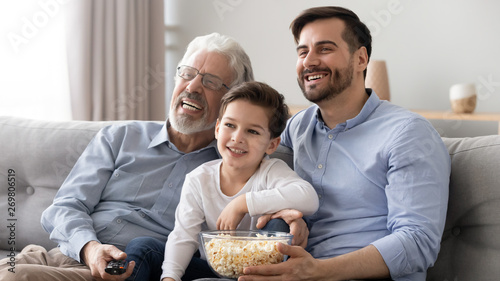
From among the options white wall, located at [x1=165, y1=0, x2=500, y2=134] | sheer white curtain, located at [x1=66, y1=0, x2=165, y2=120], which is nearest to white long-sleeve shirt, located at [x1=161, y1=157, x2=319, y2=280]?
white wall, located at [x1=165, y1=0, x2=500, y2=134]

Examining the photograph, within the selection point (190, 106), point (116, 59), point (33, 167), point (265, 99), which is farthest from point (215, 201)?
point (116, 59)

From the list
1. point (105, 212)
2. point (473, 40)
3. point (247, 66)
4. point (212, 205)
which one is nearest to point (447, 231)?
point (212, 205)

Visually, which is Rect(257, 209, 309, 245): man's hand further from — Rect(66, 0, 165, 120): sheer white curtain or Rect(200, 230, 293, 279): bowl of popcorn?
Rect(66, 0, 165, 120): sheer white curtain

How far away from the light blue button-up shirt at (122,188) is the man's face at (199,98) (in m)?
0.08

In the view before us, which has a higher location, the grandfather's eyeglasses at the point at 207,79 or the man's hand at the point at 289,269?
the grandfather's eyeglasses at the point at 207,79

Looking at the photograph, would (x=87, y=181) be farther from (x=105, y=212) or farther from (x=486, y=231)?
(x=486, y=231)

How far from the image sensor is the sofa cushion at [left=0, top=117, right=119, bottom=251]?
2.06 metres

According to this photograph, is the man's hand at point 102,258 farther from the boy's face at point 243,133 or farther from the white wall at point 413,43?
the white wall at point 413,43

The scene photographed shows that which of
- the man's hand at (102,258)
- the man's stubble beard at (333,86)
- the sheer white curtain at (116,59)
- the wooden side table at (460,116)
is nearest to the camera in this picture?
the man's hand at (102,258)

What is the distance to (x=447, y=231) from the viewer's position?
5.41 feet

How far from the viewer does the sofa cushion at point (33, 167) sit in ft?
6.77

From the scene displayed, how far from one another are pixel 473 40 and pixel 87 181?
2484mm

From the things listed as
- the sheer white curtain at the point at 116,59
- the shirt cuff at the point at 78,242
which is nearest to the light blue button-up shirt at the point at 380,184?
the shirt cuff at the point at 78,242

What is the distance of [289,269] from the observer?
1362 mm
